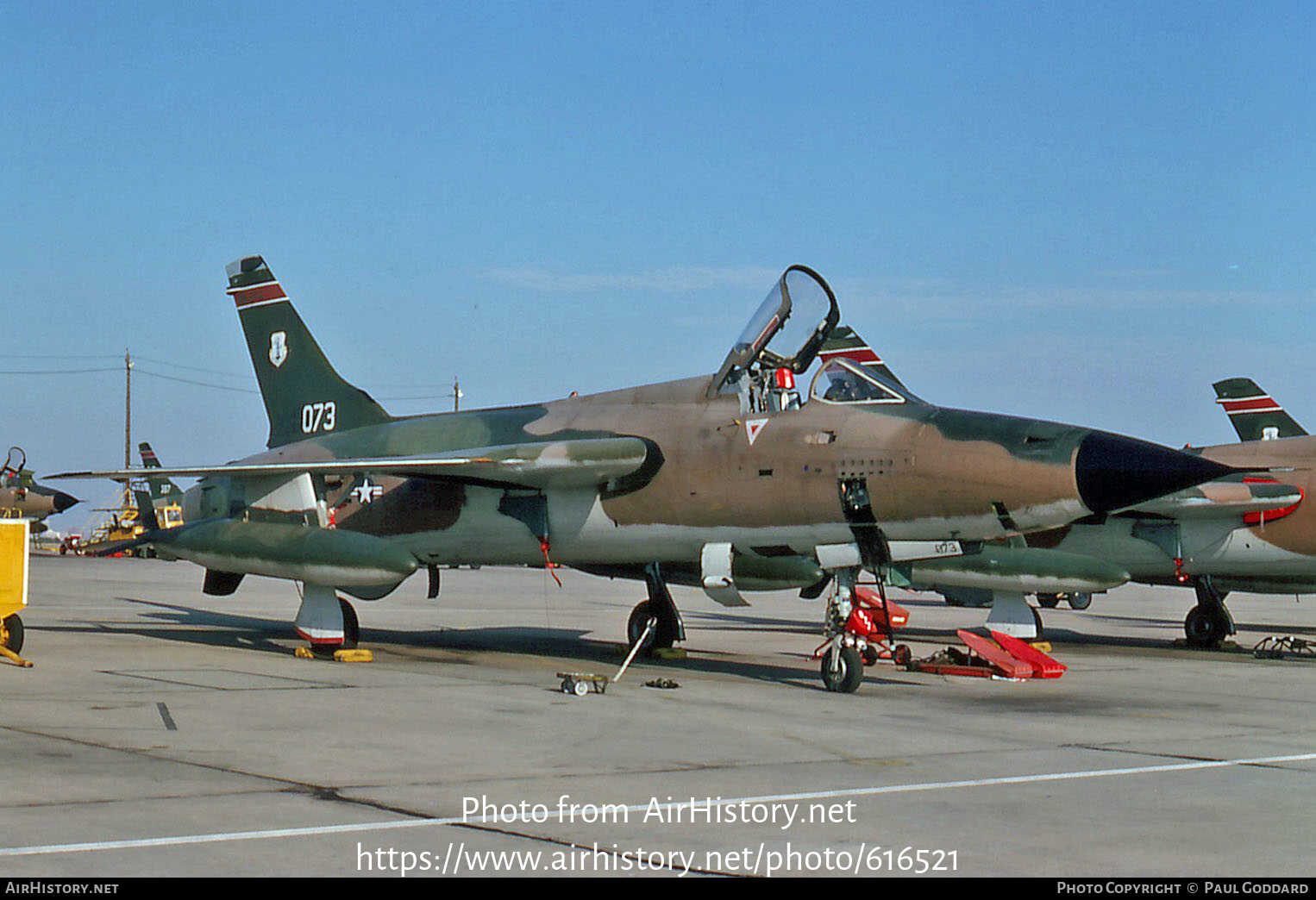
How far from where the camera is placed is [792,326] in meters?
13.4

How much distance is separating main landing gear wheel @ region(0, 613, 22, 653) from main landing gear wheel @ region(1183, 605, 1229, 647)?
15.0 m

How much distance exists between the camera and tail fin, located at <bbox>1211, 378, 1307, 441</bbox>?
28719 mm

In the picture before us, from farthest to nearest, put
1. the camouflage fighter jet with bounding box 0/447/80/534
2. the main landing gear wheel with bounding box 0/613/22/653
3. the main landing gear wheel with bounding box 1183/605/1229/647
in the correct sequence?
the camouflage fighter jet with bounding box 0/447/80/534, the main landing gear wheel with bounding box 1183/605/1229/647, the main landing gear wheel with bounding box 0/613/22/653

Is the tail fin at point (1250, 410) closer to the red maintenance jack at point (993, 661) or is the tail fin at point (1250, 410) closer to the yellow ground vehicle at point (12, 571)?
the red maintenance jack at point (993, 661)

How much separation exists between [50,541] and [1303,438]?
6548 centimetres

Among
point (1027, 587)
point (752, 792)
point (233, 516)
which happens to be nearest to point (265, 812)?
point (752, 792)

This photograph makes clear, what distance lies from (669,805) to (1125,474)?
5.90 m

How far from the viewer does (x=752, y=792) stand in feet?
23.8

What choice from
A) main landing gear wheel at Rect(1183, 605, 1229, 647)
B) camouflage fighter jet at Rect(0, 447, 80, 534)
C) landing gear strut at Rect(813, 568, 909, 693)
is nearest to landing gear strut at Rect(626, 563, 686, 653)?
landing gear strut at Rect(813, 568, 909, 693)

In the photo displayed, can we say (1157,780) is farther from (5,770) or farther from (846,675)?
(5,770)

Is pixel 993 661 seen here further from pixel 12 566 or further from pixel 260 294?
pixel 260 294

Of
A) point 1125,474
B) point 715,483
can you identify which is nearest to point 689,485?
point 715,483

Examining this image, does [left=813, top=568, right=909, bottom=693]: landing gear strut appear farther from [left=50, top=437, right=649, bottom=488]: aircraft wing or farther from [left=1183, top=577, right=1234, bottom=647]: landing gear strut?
[left=1183, top=577, right=1234, bottom=647]: landing gear strut

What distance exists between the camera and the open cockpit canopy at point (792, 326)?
13.4m
